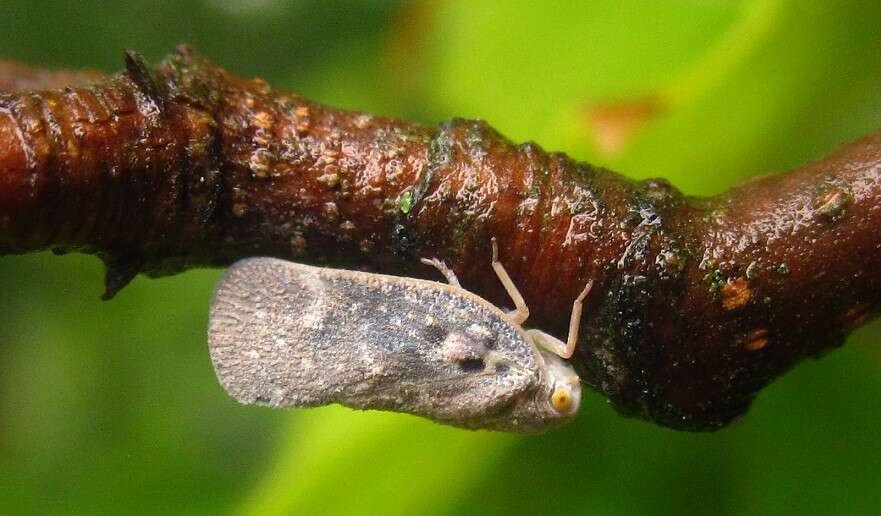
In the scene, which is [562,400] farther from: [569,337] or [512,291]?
[512,291]

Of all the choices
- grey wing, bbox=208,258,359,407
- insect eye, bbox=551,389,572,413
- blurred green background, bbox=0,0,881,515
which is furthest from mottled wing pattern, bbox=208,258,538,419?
blurred green background, bbox=0,0,881,515

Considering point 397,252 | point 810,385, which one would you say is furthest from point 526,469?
point 397,252

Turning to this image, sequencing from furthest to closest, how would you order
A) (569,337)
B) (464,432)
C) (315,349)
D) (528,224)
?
(464,432), (315,349), (569,337), (528,224)

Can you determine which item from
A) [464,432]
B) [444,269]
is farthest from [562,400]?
[444,269]

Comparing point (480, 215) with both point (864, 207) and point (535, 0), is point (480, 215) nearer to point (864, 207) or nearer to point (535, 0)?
point (864, 207)

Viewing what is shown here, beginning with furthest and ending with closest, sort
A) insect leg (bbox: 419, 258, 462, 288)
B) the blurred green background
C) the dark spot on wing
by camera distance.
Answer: the blurred green background < the dark spot on wing < insect leg (bbox: 419, 258, 462, 288)

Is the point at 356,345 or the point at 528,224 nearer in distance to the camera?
the point at 528,224

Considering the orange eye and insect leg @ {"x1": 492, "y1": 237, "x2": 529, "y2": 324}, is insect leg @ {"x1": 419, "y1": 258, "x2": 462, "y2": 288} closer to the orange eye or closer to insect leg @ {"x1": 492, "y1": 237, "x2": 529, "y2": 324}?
insect leg @ {"x1": 492, "y1": 237, "x2": 529, "y2": 324}
